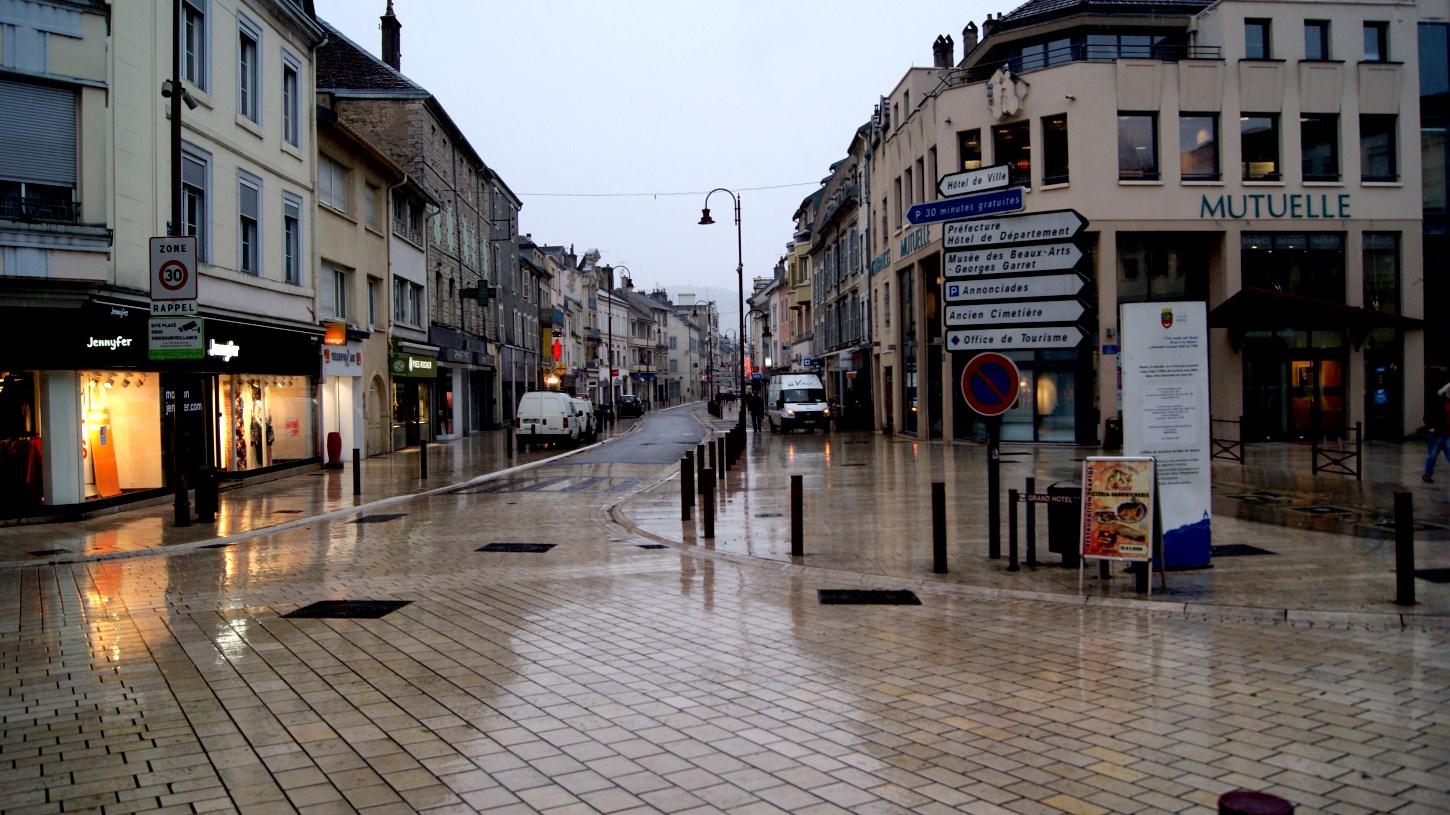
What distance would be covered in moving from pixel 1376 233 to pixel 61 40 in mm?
31312

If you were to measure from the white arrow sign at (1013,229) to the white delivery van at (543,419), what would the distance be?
2342 centimetres

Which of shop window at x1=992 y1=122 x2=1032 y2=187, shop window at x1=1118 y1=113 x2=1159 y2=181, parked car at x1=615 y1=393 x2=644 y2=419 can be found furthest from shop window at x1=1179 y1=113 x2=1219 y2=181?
parked car at x1=615 y1=393 x2=644 y2=419

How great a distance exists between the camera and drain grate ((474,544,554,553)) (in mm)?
11031

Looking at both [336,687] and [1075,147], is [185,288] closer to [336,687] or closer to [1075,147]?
[336,687]

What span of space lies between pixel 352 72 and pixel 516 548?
2925 centimetres

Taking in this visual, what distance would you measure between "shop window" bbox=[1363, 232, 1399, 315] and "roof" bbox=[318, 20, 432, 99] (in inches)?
1198

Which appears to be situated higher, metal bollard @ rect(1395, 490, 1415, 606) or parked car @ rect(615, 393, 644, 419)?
parked car @ rect(615, 393, 644, 419)

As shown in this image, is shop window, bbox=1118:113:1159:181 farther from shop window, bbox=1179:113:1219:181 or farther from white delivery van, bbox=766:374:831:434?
white delivery van, bbox=766:374:831:434

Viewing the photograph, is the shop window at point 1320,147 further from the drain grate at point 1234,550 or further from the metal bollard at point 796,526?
the metal bollard at point 796,526

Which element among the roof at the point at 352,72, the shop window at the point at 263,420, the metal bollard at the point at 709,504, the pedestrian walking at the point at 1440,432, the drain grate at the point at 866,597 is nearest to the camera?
the drain grate at the point at 866,597

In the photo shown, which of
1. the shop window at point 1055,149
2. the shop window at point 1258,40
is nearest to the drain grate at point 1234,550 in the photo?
the shop window at point 1055,149

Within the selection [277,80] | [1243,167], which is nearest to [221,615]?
[277,80]

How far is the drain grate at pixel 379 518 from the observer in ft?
46.1

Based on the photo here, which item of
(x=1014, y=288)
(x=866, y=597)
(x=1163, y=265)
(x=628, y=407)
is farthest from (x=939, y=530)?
(x=628, y=407)
